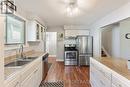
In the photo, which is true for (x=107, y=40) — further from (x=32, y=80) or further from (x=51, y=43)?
(x=32, y=80)

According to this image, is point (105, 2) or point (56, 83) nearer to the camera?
point (105, 2)

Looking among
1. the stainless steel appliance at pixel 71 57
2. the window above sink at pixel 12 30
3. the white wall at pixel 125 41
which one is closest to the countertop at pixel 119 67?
the window above sink at pixel 12 30

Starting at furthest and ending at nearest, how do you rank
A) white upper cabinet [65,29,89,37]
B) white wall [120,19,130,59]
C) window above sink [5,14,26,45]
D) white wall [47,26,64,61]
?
1. white wall [47,26,64,61]
2. white upper cabinet [65,29,89,37]
3. white wall [120,19,130,59]
4. window above sink [5,14,26,45]

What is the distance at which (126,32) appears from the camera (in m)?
5.26

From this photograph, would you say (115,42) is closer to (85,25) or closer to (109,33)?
(109,33)

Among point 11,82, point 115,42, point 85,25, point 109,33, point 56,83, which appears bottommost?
point 56,83

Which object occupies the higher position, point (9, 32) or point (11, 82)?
point (9, 32)

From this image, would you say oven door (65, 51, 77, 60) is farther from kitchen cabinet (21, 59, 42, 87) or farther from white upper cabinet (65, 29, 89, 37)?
kitchen cabinet (21, 59, 42, 87)

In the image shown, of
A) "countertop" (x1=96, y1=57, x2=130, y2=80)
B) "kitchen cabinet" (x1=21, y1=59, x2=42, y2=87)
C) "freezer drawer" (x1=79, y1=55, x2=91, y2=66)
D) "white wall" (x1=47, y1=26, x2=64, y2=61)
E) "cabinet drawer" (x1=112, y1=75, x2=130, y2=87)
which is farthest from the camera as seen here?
"white wall" (x1=47, y1=26, x2=64, y2=61)

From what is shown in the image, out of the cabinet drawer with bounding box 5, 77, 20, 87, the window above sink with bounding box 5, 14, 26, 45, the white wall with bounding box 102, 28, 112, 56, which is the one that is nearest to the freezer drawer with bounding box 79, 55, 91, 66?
the white wall with bounding box 102, 28, 112, 56

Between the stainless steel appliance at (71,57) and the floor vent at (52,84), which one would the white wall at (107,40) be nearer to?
the stainless steel appliance at (71,57)

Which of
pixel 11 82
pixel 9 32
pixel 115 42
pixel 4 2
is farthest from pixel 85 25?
pixel 11 82

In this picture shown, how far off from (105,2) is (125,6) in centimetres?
50

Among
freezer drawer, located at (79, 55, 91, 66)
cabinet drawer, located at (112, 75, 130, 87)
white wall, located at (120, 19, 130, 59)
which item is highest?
white wall, located at (120, 19, 130, 59)
